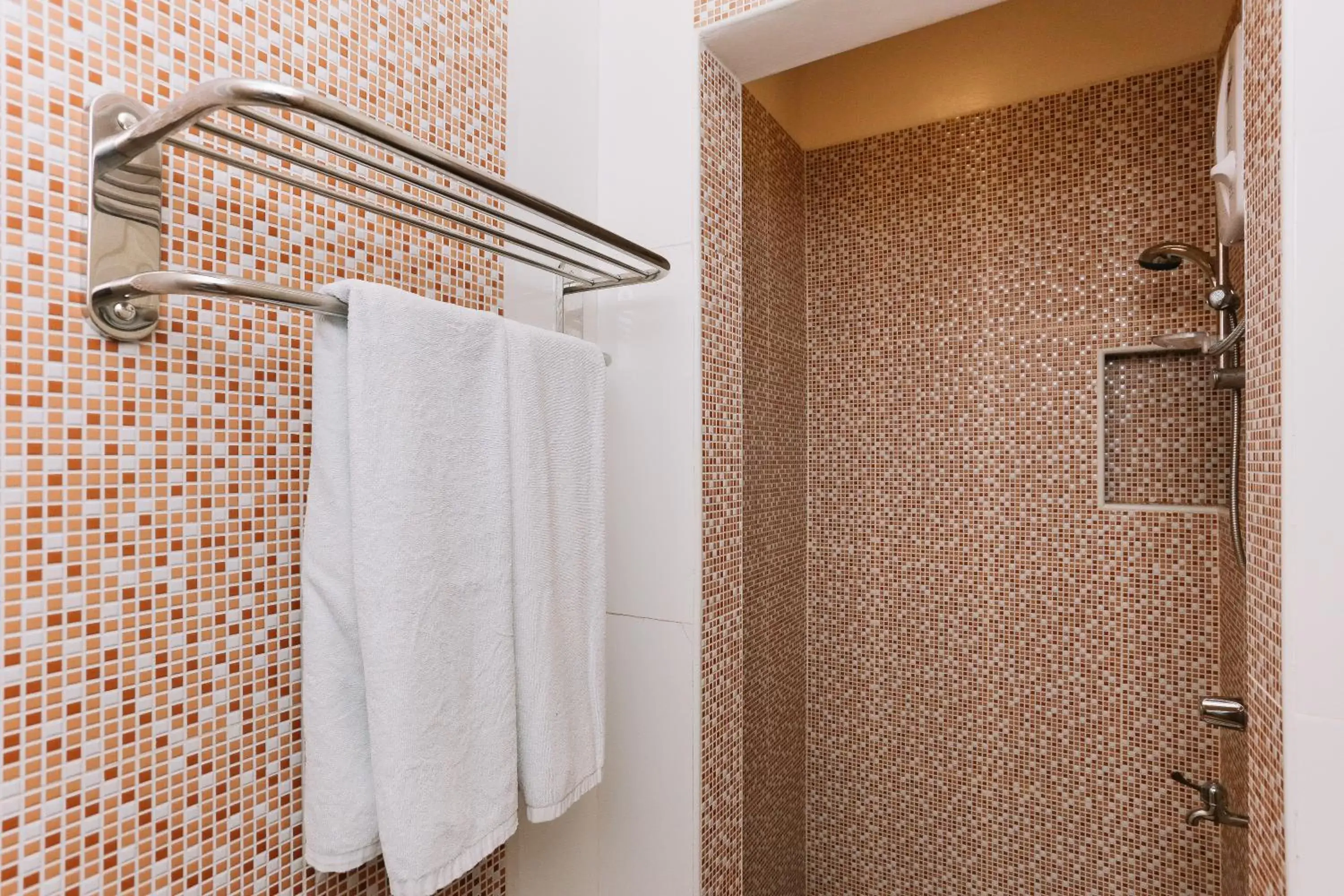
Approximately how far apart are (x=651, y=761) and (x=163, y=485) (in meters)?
0.81

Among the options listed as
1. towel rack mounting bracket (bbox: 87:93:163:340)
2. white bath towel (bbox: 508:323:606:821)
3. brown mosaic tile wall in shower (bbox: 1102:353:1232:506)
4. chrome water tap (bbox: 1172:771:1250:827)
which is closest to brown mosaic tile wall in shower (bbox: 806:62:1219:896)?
brown mosaic tile wall in shower (bbox: 1102:353:1232:506)

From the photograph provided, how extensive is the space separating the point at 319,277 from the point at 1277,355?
40.4 inches

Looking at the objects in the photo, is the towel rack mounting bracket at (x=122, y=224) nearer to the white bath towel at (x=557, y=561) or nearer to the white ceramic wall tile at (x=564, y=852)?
the white bath towel at (x=557, y=561)

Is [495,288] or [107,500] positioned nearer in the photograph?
[107,500]

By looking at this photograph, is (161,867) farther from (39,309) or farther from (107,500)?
(39,309)

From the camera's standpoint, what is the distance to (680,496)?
1092 millimetres

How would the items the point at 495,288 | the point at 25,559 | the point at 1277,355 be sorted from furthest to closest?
the point at 495,288
the point at 1277,355
the point at 25,559

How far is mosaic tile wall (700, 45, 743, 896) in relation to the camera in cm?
110

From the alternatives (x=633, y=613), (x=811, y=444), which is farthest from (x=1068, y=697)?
(x=633, y=613)

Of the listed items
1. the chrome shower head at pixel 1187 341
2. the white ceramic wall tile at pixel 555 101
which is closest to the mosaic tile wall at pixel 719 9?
the white ceramic wall tile at pixel 555 101

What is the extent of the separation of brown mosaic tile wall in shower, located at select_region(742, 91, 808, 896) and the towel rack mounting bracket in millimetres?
1202

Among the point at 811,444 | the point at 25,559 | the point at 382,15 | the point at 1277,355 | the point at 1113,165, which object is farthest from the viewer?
the point at 811,444

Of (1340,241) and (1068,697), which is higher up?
(1340,241)

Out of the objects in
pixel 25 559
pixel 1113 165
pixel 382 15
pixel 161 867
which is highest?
pixel 1113 165
